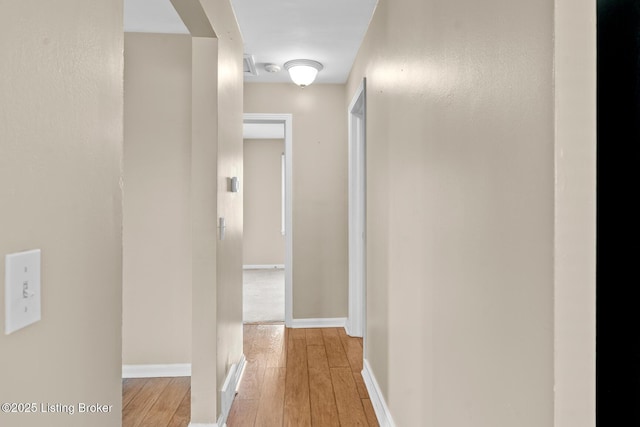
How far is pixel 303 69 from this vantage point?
333 centimetres

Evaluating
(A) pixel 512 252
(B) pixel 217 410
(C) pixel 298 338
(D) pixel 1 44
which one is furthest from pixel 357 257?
(D) pixel 1 44

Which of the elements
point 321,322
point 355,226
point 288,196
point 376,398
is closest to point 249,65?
point 288,196

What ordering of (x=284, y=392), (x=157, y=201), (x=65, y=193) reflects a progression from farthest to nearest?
(x=157, y=201) → (x=284, y=392) → (x=65, y=193)

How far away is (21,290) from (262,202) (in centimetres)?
720

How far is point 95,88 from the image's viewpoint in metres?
0.85

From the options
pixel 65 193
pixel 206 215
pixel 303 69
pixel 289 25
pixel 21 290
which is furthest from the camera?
pixel 303 69

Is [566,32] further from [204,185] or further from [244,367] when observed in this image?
[244,367]

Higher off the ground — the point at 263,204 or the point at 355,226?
the point at 263,204

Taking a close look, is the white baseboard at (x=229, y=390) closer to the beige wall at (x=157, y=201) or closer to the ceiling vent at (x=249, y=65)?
the beige wall at (x=157, y=201)

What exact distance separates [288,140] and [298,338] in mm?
1953

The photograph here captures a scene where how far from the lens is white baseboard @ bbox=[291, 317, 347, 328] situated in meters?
3.93

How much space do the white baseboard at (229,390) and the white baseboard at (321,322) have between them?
1.15m
